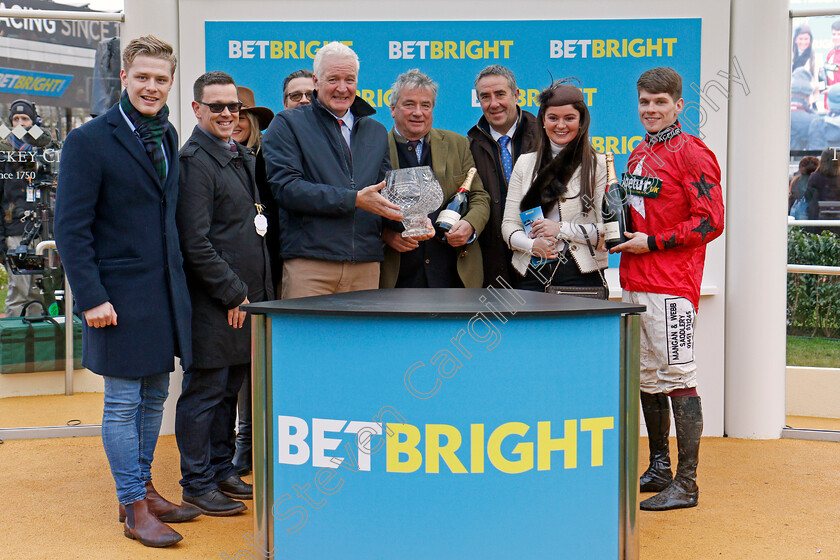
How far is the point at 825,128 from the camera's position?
202 inches

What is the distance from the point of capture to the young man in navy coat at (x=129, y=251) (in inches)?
118

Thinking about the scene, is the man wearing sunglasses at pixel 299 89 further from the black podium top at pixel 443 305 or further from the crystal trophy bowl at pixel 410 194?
the black podium top at pixel 443 305

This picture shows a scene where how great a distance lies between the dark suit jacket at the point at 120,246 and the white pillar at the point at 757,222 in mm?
3417

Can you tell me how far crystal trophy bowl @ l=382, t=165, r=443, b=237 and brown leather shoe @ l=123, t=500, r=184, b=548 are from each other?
4.97 ft

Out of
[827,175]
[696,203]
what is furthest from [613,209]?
[827,175]

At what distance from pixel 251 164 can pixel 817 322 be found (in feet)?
12.4

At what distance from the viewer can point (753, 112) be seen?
4.90 metres

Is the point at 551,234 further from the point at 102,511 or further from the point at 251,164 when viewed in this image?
the point at 102,511

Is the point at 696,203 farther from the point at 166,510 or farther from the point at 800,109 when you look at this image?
the point at 166,510

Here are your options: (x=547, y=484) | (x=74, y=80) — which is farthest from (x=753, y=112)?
(x=74, y=80)

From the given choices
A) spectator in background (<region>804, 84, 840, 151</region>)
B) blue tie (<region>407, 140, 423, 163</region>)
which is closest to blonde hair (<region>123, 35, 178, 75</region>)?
blue tie (<region>407, 140, 423, 163</region>)

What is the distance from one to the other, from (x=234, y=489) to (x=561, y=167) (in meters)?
2.12

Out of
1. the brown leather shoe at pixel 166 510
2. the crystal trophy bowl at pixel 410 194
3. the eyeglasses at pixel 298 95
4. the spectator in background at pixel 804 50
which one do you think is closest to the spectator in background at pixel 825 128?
the spectator in background at pixel 804 50

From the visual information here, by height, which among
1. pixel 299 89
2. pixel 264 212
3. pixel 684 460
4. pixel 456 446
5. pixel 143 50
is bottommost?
pixel 684 460
